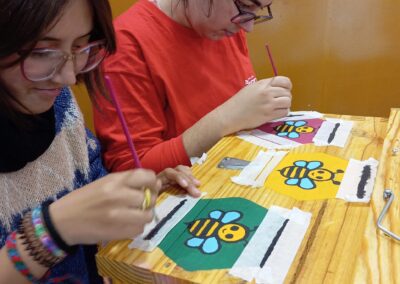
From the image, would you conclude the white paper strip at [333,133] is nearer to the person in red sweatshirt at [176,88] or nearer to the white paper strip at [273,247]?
the person in red sweatshirt at [176,88]

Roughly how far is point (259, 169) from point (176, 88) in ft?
1.12

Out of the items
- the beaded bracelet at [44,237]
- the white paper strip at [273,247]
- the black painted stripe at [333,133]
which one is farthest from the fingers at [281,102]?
the beaded bracelet at [44,237]

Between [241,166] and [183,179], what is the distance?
0.40ft

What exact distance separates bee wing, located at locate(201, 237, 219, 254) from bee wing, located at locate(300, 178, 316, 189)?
20cm

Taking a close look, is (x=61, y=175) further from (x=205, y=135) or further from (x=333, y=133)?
(x=333, y=133)

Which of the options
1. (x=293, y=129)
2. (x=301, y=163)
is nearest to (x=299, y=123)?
(x=293, y=129)

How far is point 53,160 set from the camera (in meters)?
0.78

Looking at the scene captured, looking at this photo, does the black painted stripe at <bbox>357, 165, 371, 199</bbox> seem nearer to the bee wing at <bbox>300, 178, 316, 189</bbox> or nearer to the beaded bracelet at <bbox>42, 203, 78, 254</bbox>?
the bee wing at <bbox>300, 178, 316, 189</bbox>

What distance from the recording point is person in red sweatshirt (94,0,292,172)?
0.89 metres

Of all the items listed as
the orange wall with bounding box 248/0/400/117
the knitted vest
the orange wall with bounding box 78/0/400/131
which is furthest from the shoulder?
the orange wall with bounding box 248/0/400/117

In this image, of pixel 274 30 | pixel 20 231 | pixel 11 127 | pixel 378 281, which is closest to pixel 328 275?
pixel 378 281

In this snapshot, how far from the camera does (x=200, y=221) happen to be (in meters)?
0.60

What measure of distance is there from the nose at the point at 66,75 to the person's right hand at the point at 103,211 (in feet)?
0.63

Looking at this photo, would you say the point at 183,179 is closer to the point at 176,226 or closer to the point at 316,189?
the point at 176,226
